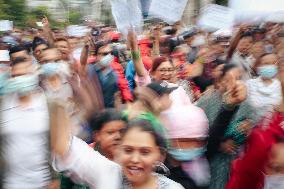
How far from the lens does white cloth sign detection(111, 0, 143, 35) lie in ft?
18.5

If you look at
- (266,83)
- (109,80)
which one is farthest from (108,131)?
(266,83)

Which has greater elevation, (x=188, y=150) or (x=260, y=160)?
(x=260, y=160)

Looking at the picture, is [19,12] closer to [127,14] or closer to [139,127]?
[127,14]

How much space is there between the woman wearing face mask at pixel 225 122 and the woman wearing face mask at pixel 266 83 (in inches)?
50.1

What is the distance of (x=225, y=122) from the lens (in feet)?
12.1

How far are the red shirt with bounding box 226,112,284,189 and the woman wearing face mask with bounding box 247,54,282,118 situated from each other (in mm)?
2663

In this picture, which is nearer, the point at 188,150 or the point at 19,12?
the point at 188,150

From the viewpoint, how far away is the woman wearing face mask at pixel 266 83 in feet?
18.6

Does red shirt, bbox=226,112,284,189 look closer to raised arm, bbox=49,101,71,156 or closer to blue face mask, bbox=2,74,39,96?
raised arm, bbox=49,101,71,156

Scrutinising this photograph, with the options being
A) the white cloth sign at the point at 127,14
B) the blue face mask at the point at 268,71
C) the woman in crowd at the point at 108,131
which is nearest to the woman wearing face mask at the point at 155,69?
the white cloth sign at the point at 127,14

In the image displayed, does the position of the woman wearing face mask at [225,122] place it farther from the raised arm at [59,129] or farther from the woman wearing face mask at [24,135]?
the woman wearing face mask at [24,135]

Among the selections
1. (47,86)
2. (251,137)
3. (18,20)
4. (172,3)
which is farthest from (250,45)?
(18,20)

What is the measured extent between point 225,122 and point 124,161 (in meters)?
1.10

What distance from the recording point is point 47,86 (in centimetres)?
480
